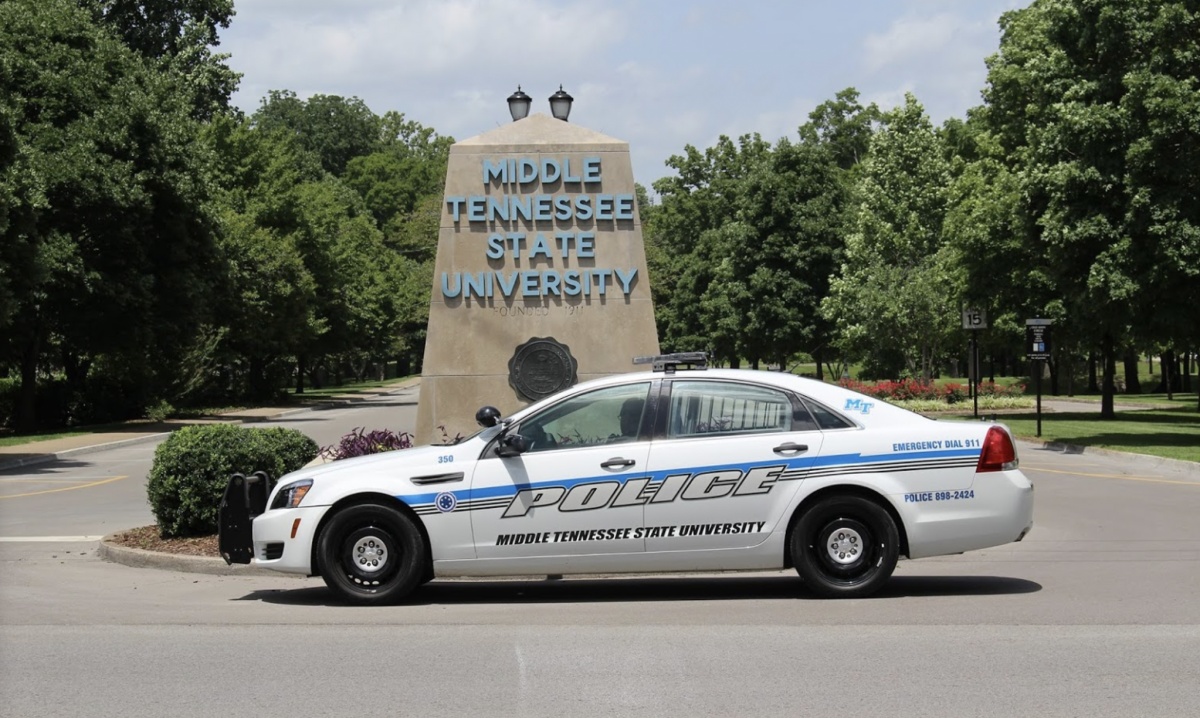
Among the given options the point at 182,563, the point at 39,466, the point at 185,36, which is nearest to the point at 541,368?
the point at 182,563

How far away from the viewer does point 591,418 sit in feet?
30.3

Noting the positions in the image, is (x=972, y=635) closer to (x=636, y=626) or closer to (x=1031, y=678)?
(x=1031, y=678)

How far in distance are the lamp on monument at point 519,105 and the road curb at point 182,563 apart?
7.68 m

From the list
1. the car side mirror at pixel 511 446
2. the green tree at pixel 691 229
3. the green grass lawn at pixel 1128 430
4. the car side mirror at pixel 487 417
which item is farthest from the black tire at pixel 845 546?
the green tree at pixel 691 229

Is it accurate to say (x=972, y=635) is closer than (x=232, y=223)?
Yes

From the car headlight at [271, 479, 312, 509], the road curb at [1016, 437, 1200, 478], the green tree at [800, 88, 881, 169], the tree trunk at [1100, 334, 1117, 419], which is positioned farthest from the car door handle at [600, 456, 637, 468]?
the green tree at [800, 88, 881, 169]

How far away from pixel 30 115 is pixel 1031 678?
35812 mm

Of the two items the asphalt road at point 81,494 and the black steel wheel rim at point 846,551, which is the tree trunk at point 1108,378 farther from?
the black steel wheel rim at point 846,551

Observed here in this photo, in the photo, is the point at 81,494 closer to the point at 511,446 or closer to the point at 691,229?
the point at 511,446

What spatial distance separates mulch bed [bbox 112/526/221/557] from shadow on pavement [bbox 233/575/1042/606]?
186 cm

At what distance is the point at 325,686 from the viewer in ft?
22.3

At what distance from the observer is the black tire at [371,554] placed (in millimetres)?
9195

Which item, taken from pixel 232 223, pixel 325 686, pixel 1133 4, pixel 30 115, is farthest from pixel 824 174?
pixel 325 686

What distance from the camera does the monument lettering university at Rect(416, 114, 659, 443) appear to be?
16.2m
